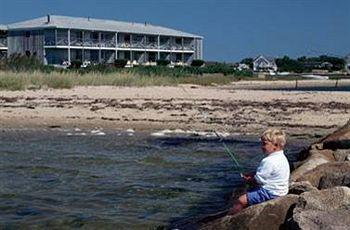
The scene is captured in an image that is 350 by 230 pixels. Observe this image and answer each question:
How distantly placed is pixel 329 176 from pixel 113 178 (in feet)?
17.8

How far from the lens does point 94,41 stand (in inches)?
3002

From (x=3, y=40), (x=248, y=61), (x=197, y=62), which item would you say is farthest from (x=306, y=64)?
(x=3, y=40)

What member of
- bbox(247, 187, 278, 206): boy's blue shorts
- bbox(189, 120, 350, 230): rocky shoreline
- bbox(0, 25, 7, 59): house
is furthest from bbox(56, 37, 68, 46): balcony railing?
bbox(247, 187, 278, 206): boy's blue shorts

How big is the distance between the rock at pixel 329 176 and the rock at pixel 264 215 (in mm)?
1140

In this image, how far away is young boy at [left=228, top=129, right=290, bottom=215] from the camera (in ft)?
22.9

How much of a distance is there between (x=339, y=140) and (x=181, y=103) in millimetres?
15531

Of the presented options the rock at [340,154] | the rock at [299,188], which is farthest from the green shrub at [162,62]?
the rock at [299,188]

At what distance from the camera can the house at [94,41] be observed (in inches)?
2891

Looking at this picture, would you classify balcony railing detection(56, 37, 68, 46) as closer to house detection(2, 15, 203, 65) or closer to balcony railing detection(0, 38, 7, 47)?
house detection(2, 15, 203, 65)

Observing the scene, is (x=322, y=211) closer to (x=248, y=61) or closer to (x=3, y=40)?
(x=3, y=40)

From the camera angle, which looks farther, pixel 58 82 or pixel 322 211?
pixel 58 82

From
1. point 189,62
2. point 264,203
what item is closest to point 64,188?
point 264,203

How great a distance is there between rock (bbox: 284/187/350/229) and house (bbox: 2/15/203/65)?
64.0 m

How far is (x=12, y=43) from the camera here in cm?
7806
